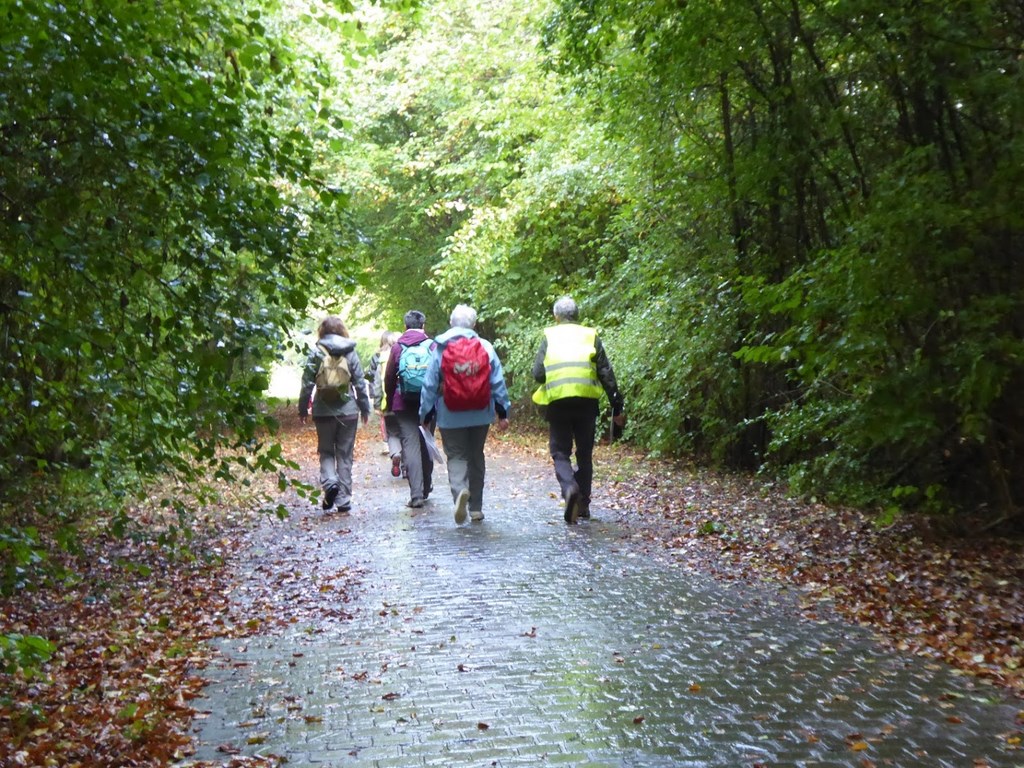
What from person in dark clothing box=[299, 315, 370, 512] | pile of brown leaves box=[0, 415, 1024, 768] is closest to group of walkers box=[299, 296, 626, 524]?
person in dark clothing box=[299, 315, 370, 512]

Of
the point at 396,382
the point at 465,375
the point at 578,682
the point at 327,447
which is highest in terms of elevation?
the point at 465,375

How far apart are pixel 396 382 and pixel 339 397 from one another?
80cm

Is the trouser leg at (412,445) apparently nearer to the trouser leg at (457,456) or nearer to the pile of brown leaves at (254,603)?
the trouser leg at (457,456)

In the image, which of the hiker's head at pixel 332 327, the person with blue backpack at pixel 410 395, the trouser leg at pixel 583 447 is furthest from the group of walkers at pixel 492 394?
the person with blue backpack at pixel 410 395

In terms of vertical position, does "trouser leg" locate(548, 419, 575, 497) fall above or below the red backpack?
below

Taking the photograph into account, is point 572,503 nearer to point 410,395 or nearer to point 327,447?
point 410,395

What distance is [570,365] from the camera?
10.7m

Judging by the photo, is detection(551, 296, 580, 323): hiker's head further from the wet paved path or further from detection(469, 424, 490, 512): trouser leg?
the wet paved path

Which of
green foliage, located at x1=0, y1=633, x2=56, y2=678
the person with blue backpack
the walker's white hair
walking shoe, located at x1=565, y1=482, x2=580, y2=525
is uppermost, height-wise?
the walker's white hair

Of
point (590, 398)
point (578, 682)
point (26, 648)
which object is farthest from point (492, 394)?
point (26, 648)

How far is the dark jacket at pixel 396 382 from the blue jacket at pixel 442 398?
1.35 meters

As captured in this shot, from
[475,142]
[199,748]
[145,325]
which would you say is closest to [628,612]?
[199,748]

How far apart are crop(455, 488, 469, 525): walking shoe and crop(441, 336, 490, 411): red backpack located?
2.87ft

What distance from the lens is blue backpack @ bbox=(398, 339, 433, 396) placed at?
40.5 ft
